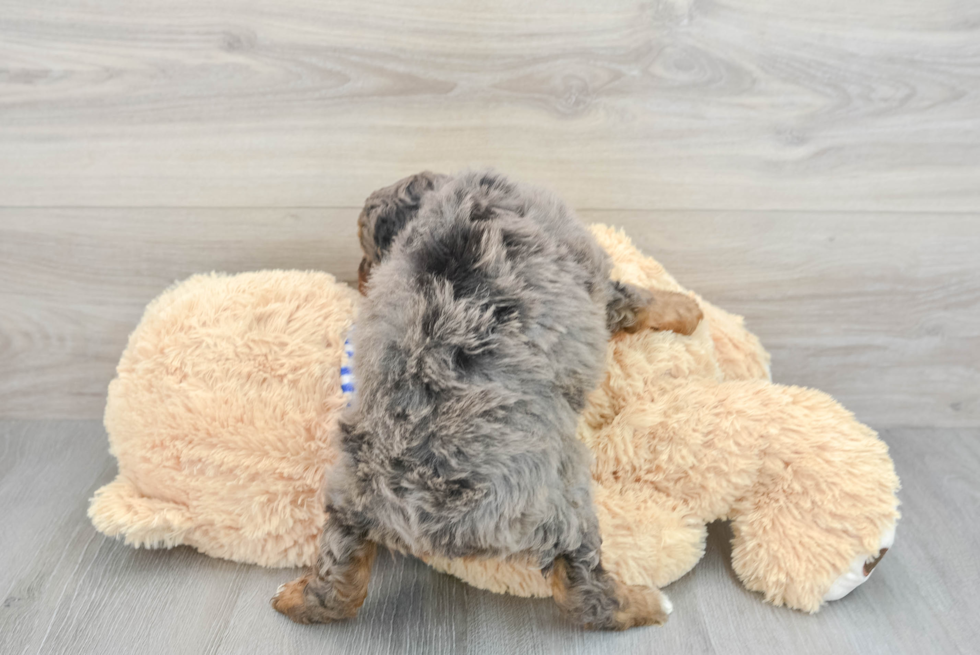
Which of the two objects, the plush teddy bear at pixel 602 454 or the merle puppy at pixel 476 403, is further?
the plush teddy bear at pixel 602 454

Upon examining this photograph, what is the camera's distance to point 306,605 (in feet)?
3.09

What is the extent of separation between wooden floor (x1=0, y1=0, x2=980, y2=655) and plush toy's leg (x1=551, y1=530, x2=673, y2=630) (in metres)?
0.11

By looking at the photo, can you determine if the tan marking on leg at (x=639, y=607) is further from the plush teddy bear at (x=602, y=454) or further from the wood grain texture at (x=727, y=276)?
the wood grain texture at (x=727, y=276)

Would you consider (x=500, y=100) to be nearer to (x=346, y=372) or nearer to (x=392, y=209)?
(x=392, y=209)

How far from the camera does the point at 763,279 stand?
4.38ft

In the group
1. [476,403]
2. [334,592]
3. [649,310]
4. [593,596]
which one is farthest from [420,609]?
[649,310]

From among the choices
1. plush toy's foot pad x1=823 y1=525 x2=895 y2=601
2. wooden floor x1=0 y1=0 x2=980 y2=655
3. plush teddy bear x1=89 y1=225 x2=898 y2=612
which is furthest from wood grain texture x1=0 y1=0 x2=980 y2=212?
plush toy's foot pad x1=823 y1=525 x2=895 y2=601

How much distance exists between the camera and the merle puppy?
81 cm

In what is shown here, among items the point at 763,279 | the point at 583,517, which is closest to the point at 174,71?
the point at 583,517

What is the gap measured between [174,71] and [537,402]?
913 millimetres

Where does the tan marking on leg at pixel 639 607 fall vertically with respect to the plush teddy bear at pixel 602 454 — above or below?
below

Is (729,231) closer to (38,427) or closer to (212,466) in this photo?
(212,466)

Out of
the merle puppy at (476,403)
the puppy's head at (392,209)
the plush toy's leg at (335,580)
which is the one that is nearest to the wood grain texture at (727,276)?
the puppy's head at (392,209)

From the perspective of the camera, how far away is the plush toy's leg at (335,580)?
2.89 feet
